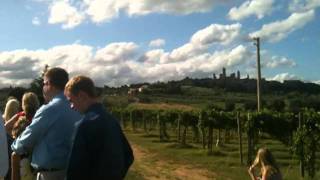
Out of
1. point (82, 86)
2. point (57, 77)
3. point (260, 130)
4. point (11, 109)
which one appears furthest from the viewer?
point (260, 130)

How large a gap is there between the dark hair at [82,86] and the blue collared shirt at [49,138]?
0.85 metres

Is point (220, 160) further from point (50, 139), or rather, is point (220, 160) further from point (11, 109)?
point (50, 139)

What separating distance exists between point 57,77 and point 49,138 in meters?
0.64

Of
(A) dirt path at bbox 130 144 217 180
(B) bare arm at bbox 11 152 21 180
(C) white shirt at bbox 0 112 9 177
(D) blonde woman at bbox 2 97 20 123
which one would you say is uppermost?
(D) blonde woman at bbox 2 97 20 123

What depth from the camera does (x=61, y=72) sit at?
6.52 m

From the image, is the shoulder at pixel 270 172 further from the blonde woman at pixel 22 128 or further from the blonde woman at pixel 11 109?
the blonde woman at pixel 11 109

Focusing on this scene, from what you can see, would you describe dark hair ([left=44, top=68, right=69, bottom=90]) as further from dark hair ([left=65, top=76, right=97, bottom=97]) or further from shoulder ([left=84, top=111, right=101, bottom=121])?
shoulder ([left=84, top=111, right=101, bottom=121])

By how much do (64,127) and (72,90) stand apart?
0.94 m

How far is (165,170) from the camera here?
24688 millimetres

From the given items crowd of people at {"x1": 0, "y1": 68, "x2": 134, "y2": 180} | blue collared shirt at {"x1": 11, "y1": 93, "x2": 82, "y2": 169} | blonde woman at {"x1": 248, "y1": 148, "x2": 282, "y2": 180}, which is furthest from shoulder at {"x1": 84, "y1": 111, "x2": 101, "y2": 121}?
blonde woman at {"x1": 248, "y1": 148, "x2": 282, "y2": 180}

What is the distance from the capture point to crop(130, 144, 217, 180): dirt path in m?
22.4

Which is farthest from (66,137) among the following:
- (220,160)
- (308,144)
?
(220,160)

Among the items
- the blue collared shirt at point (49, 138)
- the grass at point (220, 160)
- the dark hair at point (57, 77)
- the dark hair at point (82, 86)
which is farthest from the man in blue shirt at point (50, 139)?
the grass at point (220, 160)

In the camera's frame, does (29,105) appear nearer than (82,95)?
No
